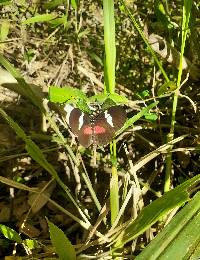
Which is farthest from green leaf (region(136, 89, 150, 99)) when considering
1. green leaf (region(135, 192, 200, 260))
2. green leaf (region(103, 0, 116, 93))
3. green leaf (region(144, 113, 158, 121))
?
green leaf (region(135, 192, 200, 260))

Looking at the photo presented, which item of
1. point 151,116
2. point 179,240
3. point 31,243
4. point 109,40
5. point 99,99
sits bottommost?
point 31,243

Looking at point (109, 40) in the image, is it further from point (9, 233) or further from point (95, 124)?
point (9, 233)

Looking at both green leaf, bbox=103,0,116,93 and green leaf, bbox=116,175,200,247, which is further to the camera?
green leaf, bbox=103,0,116,93

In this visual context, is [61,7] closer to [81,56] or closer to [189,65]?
[81,56]

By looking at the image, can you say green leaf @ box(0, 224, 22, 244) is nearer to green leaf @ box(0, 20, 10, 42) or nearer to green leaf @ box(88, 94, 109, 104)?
green leaf @ box(88, 94, 109, 104)

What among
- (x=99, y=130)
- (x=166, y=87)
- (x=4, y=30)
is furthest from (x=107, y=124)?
(x=4, y=30)

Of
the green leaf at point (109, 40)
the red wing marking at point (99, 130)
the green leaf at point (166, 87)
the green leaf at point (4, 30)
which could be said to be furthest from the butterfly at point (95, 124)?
the green leaf at point (4, 30)

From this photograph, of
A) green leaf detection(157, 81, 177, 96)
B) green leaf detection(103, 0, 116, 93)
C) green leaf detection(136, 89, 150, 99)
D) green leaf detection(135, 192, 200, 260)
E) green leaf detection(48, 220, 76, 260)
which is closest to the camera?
green leaf detection(135, 192, 200, 260)
